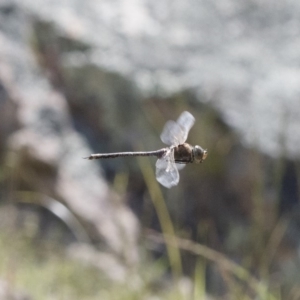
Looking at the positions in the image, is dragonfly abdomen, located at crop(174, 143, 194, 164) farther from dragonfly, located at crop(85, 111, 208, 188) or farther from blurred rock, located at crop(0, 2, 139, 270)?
blurred rock, located at crop(0, 2, 139, 270)

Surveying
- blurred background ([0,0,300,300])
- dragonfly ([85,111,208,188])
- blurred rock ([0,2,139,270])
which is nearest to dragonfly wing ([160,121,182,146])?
dragonfly ([85,111,208,188])

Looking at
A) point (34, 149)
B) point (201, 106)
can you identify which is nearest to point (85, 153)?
point (34, 149)

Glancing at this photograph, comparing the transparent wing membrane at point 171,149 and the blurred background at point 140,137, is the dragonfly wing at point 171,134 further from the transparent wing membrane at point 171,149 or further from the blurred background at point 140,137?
the blurred background at point 140,137

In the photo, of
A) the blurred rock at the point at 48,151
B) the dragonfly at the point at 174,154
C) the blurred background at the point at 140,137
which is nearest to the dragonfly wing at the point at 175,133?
the dragonfly at the point at 174,154

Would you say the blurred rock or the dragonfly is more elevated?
the blurred rock

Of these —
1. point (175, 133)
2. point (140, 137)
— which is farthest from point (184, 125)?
point (140, 137)

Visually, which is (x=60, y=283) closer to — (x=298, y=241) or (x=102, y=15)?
(x=298, y=241)

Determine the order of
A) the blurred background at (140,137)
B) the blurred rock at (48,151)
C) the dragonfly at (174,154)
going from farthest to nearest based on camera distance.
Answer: the blurred rock at (48,151), the blurred background at (140,137), the dragonfly at (174,154)

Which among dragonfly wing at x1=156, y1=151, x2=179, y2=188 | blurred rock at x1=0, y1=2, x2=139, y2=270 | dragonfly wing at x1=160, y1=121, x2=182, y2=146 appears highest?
blurred rock at x1=0, y1=2, x2=139, y2=270
